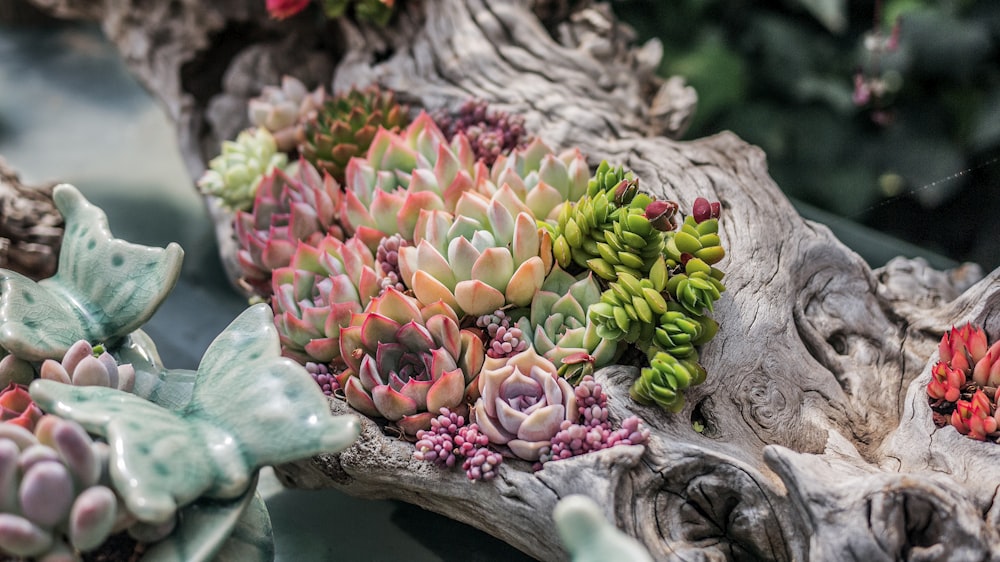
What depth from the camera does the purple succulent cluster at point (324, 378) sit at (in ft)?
4.93

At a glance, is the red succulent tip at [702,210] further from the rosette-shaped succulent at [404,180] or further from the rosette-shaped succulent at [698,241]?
the rosette-shaped succulent at [404,180]

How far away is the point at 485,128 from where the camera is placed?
195cm

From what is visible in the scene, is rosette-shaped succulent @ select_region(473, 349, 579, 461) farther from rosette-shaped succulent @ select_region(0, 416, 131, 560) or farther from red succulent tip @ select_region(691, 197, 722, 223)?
rosette-shaped succulent @ select_region(0, 416, 131, 560)

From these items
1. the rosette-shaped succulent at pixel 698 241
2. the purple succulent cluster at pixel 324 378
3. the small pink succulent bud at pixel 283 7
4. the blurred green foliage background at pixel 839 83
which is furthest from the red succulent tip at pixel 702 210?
the blurred green foliage background at pixel 839 83

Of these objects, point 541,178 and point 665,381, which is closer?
point 665,381

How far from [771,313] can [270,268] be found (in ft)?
3.29

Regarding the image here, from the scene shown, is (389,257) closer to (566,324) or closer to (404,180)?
(404,180)

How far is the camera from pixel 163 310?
7.72 ft

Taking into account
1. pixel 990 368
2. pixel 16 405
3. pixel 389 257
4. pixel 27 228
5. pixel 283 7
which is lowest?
pixel 27 228

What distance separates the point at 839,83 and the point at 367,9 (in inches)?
76.7

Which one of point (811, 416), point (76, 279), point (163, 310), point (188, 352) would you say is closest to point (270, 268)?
point (76, 279)

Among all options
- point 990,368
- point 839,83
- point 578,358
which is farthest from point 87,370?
point 839,83

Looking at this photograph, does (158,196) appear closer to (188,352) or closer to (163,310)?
(163,310)

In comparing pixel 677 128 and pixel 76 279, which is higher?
pixel 677 128
